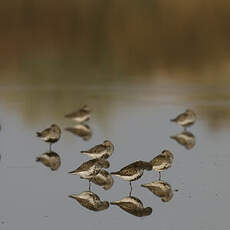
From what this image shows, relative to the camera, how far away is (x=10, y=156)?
1669cm

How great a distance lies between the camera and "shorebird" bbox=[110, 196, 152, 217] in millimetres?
12328

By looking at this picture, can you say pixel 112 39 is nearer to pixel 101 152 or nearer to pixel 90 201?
pixel 101 152

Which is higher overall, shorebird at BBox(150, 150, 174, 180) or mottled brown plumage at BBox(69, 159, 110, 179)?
shorebird at BBox(150, 150, 174, 180)

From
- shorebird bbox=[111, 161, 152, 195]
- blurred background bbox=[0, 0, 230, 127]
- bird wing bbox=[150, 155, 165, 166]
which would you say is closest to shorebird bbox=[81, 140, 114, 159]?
bird wing bbox=[150, 155, 165, 166]

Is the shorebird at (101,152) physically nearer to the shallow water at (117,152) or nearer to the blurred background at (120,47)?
the shallow water at (117,152)

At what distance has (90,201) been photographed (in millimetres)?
12953

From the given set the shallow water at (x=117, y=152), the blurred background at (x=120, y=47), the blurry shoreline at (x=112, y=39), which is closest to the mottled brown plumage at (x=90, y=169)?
the shallow water at (x=117, y=152)

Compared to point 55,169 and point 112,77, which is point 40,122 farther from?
point 112,77

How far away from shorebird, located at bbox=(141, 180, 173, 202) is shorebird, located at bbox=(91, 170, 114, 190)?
653 mm

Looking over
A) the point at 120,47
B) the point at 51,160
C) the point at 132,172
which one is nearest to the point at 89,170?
the point at 132,172

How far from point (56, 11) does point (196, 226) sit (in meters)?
41.0

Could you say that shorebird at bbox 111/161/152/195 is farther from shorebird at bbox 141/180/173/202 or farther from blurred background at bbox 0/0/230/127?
blurred background at bbox 0/0/230/127

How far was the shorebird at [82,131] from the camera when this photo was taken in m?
19.5

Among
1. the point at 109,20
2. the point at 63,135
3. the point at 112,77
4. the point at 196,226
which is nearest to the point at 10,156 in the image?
the point at 63,135
